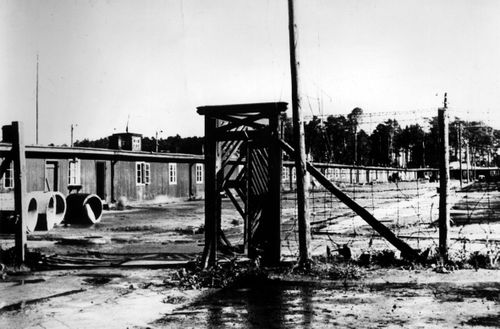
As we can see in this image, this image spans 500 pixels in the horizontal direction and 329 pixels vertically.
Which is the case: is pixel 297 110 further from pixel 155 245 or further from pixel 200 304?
pixel 155 245

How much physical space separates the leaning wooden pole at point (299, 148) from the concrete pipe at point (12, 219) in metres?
10.8

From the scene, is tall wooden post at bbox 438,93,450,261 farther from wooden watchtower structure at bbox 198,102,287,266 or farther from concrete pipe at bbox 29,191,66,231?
concrete pipe at bbox 29,191,66,231

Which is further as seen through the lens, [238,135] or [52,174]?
[52,174]

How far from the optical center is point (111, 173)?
92.4 feet

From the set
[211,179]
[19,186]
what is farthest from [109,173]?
[211,179]

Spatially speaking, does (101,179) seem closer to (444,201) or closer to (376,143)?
(444,201)

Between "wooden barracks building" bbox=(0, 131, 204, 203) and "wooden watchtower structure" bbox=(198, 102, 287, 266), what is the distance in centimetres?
1274

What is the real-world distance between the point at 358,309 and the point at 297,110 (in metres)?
4.17

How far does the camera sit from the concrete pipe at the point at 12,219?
15.6 metres

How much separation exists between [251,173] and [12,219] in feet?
33.3

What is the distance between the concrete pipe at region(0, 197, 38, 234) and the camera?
15.6 metres

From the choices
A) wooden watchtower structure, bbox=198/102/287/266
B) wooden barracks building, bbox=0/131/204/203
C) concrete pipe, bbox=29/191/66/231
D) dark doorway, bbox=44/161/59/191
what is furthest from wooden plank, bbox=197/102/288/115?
dark doorway, bbox=44/161/59/191

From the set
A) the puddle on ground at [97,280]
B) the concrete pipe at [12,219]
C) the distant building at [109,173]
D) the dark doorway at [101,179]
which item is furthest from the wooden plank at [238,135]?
the dark doorway at [101,179]

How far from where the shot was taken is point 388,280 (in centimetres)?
781
